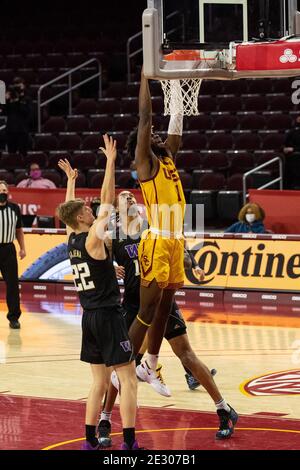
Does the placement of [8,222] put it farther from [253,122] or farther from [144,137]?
[253,122]

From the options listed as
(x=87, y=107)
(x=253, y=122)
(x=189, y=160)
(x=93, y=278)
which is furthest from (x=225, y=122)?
(x=93, y=278)

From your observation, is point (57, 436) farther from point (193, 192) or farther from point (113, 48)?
point (113, 48)

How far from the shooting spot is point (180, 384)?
11117 millimetres

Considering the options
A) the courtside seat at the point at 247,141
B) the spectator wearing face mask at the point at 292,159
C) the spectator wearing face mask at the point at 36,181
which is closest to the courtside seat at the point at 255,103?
the courtside seat at the point at 247,141

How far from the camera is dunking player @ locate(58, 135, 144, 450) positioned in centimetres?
801

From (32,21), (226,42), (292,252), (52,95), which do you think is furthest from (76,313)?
(32,21)

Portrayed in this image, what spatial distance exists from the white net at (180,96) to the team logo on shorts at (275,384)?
2769 mm

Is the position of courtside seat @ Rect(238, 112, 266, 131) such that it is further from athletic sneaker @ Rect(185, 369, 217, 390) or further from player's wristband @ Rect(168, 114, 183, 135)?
player's wristband @ Rect(168, 114, 183, 135)

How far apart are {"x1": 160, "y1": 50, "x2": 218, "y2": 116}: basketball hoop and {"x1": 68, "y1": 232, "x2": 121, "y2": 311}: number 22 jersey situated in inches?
79.8

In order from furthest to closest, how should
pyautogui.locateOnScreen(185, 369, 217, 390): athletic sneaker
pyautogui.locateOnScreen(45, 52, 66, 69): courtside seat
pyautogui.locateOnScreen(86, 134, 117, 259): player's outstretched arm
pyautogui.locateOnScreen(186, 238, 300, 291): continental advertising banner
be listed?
1. pyautogui.locateOnScreen(45, 52, 66, 69): courtside seat
2. pyautogui.locateOnScreen(186, 238, 300, 291): continental advertising banner
3. pyautogui.locateOnScreen(185, 369, 217, 390): athletic sneaker
4. pyautogui.locateOnScreen(86, 134, 117, 259): player's outstretched arm

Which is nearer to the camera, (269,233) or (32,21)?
(269,233)

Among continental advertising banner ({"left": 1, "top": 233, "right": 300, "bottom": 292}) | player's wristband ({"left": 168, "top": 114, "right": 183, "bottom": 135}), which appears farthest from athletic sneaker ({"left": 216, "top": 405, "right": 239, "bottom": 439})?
continental advertising banner ({"left": 1, "top": 233, "right": 300, "bottom": 292})

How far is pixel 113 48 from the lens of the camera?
27.3 metres
